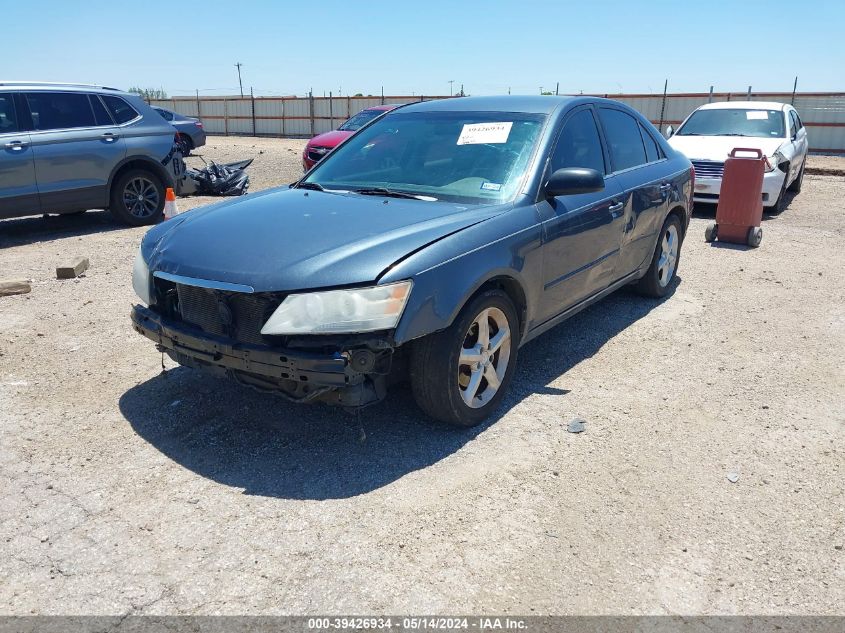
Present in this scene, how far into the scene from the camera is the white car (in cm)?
1034

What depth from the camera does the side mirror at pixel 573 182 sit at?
3.91 metres

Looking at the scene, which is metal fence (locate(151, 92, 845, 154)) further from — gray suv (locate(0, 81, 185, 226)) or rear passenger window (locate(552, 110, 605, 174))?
rear passenger window (locate(552, 110, 605, 174))

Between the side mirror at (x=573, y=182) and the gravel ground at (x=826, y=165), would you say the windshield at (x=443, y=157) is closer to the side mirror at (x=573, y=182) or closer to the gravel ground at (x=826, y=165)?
the side mirror at (x=573, y=182)

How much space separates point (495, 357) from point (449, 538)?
127 centimetres

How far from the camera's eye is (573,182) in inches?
154

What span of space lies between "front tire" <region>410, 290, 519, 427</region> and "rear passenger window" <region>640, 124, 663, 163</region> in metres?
2.66

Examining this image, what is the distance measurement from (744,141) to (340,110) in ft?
78.0

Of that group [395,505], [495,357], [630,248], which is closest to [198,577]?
[395,505]

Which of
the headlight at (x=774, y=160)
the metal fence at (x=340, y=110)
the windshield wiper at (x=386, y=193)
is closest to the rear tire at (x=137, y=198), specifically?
the windshield wiper at (x=386, y=193)

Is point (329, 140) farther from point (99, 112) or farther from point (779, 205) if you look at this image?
point (779, 205)

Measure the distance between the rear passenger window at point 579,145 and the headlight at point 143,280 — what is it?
2439mm

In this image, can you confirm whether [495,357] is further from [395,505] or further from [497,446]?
[395,505]

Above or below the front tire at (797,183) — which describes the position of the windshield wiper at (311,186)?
above

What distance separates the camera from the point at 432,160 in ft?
14.0
